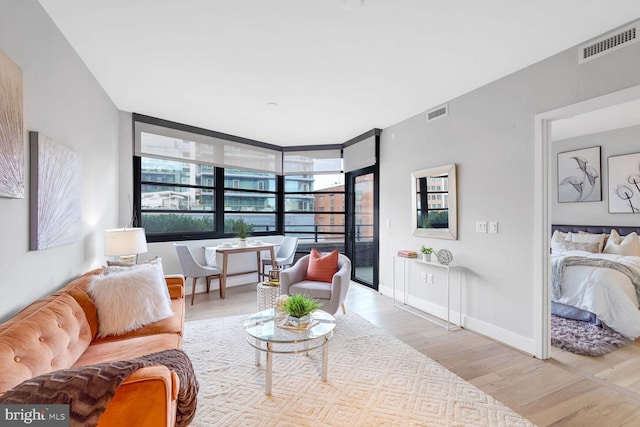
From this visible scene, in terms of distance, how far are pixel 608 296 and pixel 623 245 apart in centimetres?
166

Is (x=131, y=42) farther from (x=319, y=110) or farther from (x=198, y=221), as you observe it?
(x=198, y=221)

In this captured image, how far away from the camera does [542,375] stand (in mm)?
2381

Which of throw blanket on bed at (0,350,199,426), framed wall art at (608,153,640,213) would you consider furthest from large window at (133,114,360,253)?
framed wall art at (608,153,640,213)

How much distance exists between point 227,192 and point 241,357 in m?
3.29

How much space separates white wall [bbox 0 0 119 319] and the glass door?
3710 millimetres

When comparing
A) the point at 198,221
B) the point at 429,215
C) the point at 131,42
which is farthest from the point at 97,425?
the point at 198,221

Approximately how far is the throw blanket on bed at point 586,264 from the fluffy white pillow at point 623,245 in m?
1.12

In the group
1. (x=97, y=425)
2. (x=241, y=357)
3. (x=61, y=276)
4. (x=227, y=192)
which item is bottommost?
(x=241, y=357)

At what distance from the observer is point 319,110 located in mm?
3980

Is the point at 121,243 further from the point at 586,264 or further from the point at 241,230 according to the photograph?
the point at 586,264

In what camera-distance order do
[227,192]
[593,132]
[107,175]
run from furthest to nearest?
[227,192], [593,132], [107,175]

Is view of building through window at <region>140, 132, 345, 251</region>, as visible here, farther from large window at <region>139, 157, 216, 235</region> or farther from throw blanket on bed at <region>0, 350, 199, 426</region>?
throw blanket on bed at <region>0, 350, 199, 426</region>

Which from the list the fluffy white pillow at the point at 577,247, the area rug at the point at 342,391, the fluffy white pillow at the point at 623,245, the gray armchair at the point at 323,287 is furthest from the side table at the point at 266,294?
the fluffy white pillow at the point at 623,245

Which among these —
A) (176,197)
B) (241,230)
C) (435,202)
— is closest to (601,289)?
(435,202)
